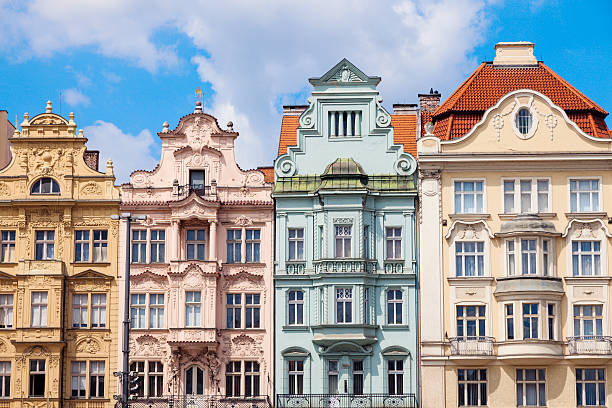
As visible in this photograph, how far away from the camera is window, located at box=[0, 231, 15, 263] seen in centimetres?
5306

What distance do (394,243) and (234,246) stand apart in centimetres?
721

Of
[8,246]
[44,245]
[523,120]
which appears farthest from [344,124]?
[8,246]

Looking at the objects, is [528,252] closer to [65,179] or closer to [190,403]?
[190,403]

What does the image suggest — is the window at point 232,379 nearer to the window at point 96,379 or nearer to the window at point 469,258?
the window at point 96,379


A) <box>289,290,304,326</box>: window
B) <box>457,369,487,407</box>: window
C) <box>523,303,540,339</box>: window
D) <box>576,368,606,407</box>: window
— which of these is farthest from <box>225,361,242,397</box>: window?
<box>576,368,606,407</box>: window

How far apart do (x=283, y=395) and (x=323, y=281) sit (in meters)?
5.27

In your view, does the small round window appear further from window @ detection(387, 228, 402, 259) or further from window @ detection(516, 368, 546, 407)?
window @ detection(516, 368, 546, 407)

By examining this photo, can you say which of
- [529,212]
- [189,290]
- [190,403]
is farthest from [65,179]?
[529,212]

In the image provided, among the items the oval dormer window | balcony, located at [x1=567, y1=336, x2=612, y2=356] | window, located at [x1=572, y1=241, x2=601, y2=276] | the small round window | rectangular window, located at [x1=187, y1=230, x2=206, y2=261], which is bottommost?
balcony, located at [x1=567, y1=336, x2=612, y2=356]

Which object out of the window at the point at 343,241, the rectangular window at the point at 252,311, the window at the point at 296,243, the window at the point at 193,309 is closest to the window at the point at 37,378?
the window at the point at 193,309

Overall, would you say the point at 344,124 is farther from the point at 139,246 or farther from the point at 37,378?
the point at 37,378

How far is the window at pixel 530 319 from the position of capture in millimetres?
50094

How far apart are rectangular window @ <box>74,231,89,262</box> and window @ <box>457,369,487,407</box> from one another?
17.5 metres

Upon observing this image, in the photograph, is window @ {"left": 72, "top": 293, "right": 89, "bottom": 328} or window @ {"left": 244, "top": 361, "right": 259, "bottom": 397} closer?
window @ {"left": 244, "top": 361, "right": 259, "bottom": 397}
